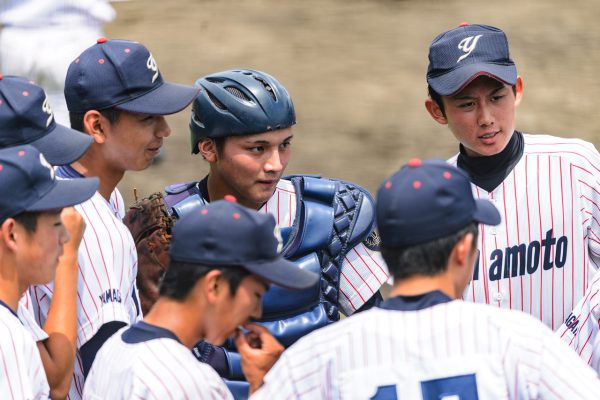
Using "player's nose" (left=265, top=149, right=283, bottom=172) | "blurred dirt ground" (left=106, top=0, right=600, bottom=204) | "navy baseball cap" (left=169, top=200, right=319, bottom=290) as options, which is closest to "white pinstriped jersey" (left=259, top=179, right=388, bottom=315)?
"player's nose" (left=265, top=149, right=283, bottom=172)

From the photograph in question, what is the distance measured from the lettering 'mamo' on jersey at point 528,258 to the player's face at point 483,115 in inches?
16.1

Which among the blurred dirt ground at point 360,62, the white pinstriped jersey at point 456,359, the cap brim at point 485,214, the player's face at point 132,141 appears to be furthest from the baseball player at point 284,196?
the blurred dirt ground at point 360,62

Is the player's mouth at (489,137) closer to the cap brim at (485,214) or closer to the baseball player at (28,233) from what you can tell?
the cap brim at (485,214)

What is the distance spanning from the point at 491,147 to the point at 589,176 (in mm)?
415

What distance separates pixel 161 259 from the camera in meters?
4.82

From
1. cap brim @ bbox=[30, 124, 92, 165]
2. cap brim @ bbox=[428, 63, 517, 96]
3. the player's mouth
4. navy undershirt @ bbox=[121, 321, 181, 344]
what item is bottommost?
navy undershirt @ bbox=[121, 321, 181, 344]

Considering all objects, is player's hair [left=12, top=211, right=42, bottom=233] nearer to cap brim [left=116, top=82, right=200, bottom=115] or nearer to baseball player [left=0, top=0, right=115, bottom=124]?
cap brim [left=116, top=82, right=200, bottom=115]

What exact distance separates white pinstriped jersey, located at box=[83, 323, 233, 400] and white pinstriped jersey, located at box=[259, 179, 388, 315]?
1478 millimetres

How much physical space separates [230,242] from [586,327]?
5.35ft

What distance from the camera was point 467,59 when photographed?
16.0ft

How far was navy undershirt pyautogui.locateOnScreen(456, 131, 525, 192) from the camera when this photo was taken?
16.1ft

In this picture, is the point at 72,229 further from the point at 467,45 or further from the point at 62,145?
the point at 467,45

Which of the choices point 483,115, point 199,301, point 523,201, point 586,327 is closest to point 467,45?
point 483,115

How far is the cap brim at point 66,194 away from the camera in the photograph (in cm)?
376
